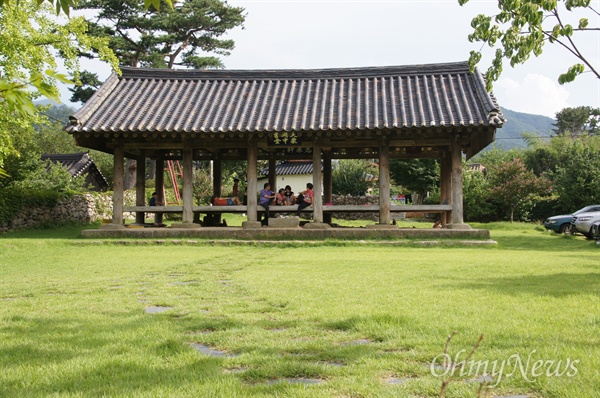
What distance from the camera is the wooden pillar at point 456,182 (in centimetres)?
1623

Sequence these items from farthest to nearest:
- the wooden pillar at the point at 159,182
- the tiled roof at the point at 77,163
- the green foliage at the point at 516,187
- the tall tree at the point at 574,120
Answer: the tall tree at the point at 574,120
the tiled roof at the point at 77,163
the green foliage at the point at 516,187
the wooden pillar at the point at 159,182

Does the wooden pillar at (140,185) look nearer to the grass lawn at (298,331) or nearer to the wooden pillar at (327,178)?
the wooden pillar at (327,178)

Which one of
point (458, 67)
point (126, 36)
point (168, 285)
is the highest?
point (126, 36)

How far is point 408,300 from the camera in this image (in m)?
5.94

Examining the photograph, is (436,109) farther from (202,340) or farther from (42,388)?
(42,388)

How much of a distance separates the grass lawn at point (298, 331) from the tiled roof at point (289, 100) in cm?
775

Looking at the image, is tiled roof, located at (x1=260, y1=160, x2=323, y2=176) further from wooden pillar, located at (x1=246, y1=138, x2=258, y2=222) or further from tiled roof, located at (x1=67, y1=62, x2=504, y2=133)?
wooden pillar, located at (x1=246, y1=138, x2=258, y2=222)

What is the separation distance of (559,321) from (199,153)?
725 inches

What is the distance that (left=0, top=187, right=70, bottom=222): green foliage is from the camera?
1867 centimetres

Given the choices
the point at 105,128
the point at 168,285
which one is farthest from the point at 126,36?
the point at 168,285

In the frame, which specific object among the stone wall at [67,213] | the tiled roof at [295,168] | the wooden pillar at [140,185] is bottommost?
the stone wall at [67,213]

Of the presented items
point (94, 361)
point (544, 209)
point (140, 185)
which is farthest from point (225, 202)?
point (544, 209)

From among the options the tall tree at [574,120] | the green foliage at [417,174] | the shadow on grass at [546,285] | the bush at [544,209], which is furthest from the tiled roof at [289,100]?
the tall tree at [574,120]

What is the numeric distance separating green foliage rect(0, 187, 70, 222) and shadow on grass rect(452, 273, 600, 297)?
1674cm
